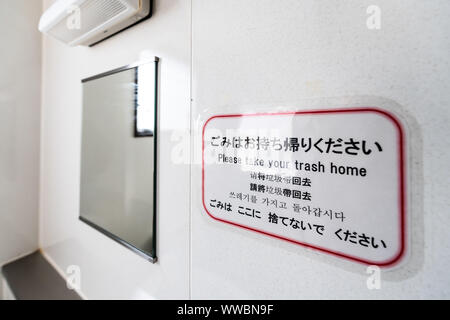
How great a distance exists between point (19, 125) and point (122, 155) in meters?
1.12

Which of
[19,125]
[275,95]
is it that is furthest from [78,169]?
[275,95]

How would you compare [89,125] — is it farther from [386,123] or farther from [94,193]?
[386,123]

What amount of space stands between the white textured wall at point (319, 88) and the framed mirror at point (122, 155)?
9.5 inches

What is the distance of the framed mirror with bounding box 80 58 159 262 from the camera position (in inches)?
32.1

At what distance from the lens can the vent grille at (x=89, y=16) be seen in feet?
2.57

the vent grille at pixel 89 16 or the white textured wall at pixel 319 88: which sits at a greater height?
the vent grille at pixel 89 16

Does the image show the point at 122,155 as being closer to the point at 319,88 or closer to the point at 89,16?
the point at 89,16

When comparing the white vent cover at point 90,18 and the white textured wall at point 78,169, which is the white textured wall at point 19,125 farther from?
the white vent cover at point 90,18

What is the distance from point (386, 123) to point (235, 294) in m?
0.61

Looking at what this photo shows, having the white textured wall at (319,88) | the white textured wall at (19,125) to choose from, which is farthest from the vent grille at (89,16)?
the white textured wall at (19,125)

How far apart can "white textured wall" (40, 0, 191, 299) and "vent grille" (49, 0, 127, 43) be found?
0.10m

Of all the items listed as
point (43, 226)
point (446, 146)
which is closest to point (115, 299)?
point (43, 226)

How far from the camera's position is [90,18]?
878mm

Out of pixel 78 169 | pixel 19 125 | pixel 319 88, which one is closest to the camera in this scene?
pixel 319 88
